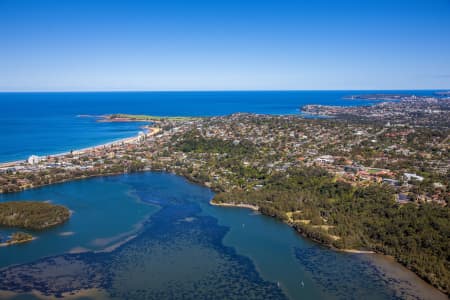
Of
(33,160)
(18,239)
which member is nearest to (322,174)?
(18,239)

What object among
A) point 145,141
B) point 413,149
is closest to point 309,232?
point 413,149

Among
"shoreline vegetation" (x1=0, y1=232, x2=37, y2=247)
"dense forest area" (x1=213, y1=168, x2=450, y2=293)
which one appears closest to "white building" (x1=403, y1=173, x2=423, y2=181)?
"dense forest area" (x1=213, y1=168, x2=450, y2=293)

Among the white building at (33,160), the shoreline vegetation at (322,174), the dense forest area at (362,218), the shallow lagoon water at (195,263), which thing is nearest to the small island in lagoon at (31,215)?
the shallow lagoon water at (195,263)

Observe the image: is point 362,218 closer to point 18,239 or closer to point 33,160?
point 18,239

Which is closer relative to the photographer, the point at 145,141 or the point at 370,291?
the point at 370,291

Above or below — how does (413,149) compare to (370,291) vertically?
above

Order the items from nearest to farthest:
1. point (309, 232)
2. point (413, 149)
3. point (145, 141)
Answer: point (309, 232) → point (413, 149) → point (145, 141)

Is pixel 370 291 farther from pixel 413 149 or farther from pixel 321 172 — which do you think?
pixel 413 149
